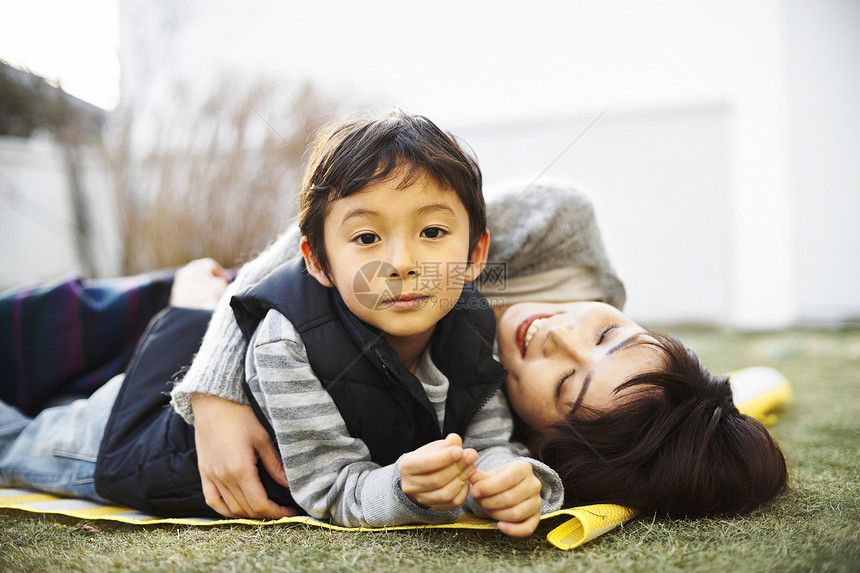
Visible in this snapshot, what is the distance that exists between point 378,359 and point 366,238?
0.66 ft

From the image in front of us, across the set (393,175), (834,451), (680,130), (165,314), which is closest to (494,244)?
(393,175)

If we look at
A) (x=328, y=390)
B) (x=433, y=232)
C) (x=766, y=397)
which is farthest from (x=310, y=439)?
(x=766, y=397)

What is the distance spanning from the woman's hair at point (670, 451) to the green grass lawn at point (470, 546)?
38 millimetres

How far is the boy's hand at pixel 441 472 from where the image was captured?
2.42 ft

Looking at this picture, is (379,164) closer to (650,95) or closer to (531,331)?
(531,331)

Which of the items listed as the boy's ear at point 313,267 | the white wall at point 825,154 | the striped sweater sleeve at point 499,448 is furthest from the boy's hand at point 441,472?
the white wall at point 825,154

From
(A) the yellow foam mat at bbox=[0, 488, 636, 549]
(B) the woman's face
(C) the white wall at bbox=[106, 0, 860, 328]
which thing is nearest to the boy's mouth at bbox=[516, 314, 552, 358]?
(B) the woman's face

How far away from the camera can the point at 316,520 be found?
35.7 inches

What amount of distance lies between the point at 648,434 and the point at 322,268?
0.59 meters

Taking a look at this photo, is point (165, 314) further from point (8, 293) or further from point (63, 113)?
point (63, 113)

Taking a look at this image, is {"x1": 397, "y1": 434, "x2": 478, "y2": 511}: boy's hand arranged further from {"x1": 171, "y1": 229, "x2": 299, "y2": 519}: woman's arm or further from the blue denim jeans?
the blue denim jeans

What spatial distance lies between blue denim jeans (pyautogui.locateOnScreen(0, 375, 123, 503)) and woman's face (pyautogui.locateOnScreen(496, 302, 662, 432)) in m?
0.83

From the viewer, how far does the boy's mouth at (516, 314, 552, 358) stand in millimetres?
1152

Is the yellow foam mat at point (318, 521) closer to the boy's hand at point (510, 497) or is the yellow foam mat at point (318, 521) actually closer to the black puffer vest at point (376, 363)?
the boy's hand at point (510, 497)
